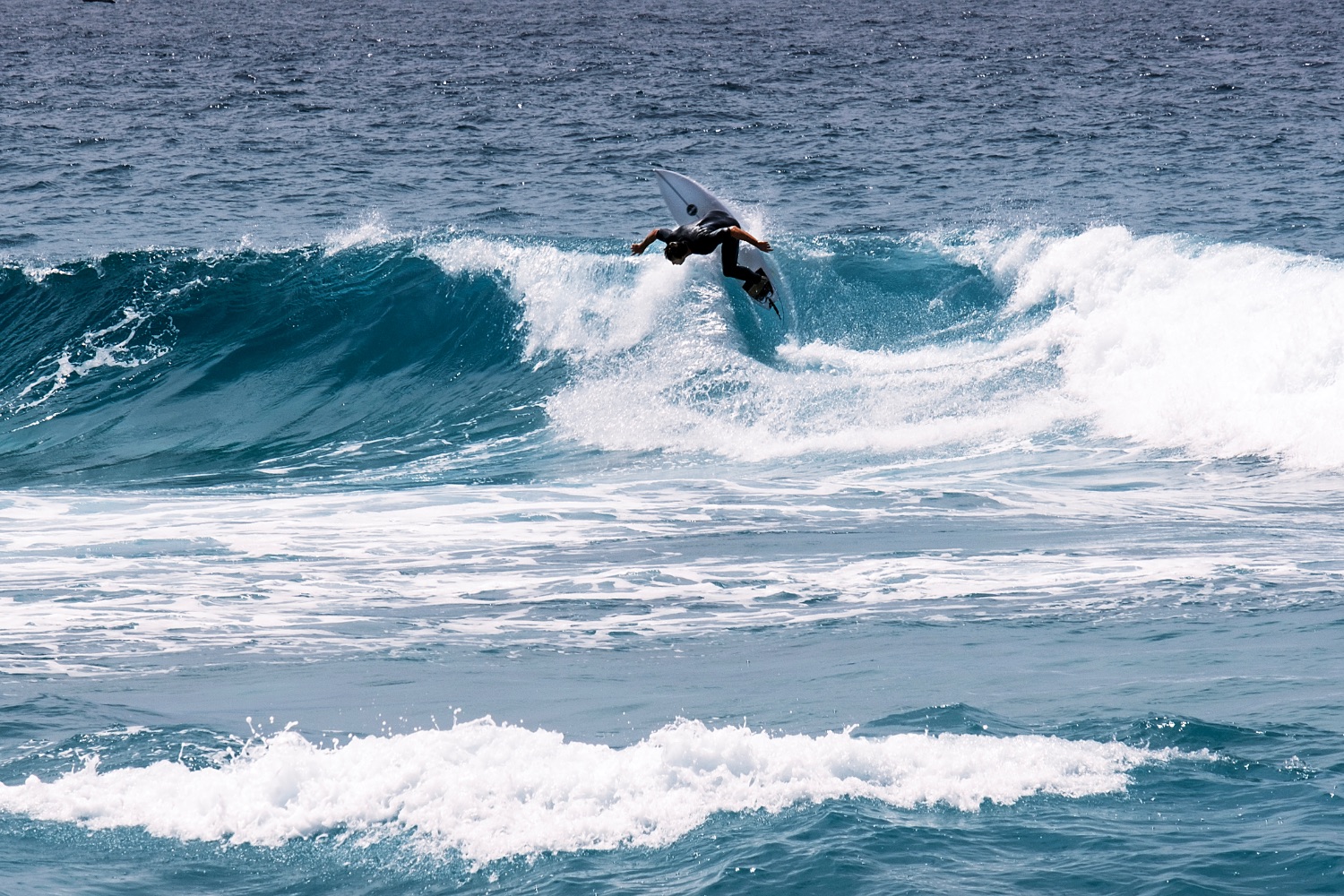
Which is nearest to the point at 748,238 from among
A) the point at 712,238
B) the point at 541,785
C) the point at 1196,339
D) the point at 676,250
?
the point at 676,250

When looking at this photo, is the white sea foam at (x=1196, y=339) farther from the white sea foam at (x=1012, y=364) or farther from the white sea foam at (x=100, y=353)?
the white sea foam at (x=100, y=353)

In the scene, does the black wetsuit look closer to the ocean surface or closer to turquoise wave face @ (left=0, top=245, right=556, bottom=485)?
the ocean surface

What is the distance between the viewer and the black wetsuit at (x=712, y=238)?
10.2 m

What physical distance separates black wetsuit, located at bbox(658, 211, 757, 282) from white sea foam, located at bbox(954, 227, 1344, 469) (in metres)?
6.85

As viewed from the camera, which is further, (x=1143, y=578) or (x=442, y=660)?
(x=1143, y=578)

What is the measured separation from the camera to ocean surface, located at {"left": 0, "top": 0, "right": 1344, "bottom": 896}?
6.92 metres

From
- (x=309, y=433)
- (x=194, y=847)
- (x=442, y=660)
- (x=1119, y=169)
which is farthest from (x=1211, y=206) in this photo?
(x=194, y=847)

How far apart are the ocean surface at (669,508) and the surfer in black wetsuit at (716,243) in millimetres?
2242

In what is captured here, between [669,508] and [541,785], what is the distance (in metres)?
6.66

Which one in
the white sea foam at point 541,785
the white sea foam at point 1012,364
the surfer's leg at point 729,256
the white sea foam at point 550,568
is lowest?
the white sea foam at point 541,785

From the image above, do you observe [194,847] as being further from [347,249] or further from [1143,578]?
[347,249]

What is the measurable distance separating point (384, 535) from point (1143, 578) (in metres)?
6.31

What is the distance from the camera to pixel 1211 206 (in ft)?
87.1

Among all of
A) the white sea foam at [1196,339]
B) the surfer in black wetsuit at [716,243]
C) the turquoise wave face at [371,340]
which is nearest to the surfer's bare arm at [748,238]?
the surfer in black wetsuit at [716,243]
